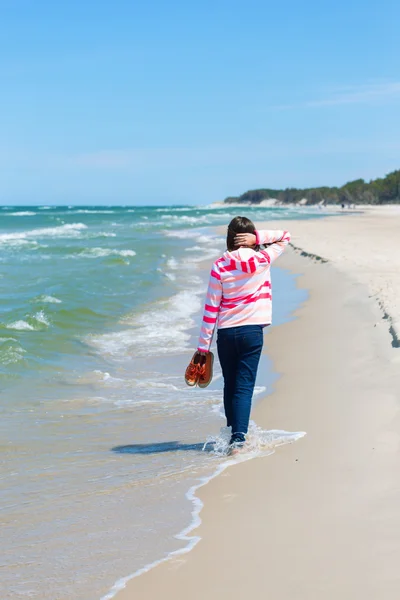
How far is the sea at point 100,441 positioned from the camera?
354 centimetres

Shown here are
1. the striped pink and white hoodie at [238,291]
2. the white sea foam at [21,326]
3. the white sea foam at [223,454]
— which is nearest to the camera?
the white sea foam at [223,454]

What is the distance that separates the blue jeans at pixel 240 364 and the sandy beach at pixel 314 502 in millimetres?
341

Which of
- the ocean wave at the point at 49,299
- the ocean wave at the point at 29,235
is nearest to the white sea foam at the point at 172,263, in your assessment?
the ocean wave at the point at 49,299

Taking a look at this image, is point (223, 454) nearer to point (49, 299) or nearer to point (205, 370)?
point (205, 370)

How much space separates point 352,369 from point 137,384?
2206mm

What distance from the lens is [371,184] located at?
125 m

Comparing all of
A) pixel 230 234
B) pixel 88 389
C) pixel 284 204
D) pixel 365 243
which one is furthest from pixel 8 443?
pixel 284 204

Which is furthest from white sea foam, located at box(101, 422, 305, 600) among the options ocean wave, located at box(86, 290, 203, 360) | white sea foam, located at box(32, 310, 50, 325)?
white sea foam, located at box(32, 310, 50, 325)

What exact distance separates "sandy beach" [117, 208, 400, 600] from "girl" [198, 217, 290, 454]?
17.7 inches

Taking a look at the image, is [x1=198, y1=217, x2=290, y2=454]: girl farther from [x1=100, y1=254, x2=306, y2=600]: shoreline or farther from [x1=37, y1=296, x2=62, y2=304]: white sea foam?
[x1=37, y1=296, x2=62, y2=304]: white sea foam

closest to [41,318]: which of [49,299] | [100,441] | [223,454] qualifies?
[49,299]

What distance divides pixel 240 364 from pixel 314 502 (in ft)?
4.34

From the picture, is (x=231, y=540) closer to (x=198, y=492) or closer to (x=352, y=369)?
(x=198, y=492)

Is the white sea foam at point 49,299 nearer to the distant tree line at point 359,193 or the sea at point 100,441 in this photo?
the sea at point 100,441
